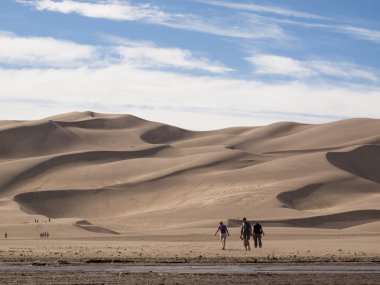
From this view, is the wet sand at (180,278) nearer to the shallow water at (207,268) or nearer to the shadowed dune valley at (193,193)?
the shallow water at (207,268)

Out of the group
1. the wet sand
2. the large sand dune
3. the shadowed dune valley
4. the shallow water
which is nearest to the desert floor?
the wet sand

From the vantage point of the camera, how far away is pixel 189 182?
73.4m

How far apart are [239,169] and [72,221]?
25.7 meters

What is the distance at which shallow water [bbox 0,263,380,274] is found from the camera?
21.4 meters

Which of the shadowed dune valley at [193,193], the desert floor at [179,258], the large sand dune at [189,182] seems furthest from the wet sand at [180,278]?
the large sand dune at [189,182]

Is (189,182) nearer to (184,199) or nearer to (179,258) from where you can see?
(184,199)

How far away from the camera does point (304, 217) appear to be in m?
54.3

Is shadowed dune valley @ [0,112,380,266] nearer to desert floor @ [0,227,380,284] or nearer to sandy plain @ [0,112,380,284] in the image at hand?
sandy plain @ [0,112,380,284]

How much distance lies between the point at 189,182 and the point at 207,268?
51.0m

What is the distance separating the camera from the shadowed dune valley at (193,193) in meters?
41.5

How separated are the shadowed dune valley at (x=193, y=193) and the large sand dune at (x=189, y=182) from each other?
11cm

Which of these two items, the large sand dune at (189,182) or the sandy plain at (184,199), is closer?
the sandy plain at (184,199)

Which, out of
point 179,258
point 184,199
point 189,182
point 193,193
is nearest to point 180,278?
point 179,258

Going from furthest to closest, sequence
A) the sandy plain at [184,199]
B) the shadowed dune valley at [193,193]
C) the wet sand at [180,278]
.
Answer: the shadowed dune valley at [193,193] → the sandy plain at [184,199] → the wet sand at [180,278]
